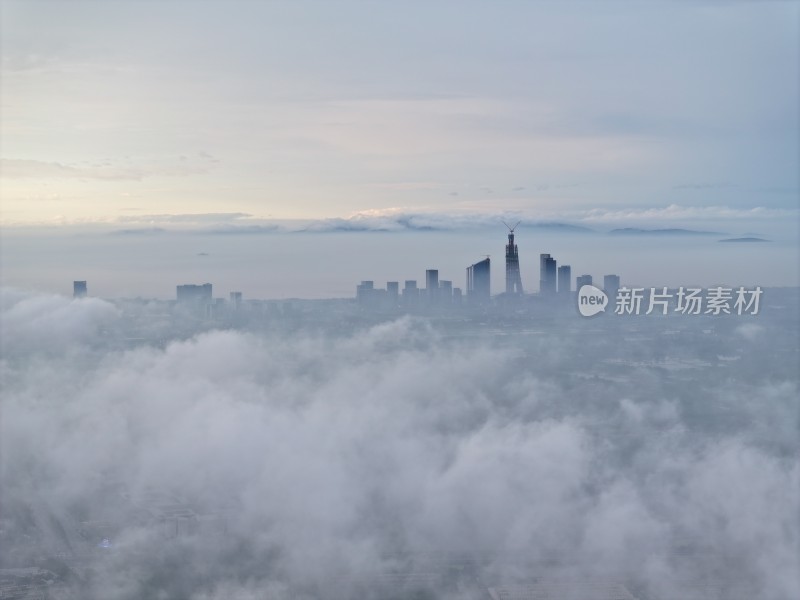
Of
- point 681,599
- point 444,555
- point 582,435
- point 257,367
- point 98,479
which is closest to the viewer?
point 681,599

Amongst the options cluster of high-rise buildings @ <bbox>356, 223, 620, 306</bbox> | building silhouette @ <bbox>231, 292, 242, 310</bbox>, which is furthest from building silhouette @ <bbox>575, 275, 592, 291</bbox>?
building silhouette @ <bbox>231, 292, 242, 310</bbox>

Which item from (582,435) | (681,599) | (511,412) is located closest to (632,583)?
(681,599)

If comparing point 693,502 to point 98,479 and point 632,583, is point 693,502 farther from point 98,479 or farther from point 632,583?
point 98,479

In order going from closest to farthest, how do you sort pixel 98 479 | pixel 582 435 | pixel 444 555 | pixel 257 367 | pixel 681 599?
pixel 681 599, pixel 444 555, pixel 98 479, pixel 582 435, pixel 257 367

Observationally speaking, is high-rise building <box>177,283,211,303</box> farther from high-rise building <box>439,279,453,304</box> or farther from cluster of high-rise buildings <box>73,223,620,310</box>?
high-rise building <box>439,279,453,304</box>

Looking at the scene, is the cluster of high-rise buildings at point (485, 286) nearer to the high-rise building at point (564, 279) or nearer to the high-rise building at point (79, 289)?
the high-rise building at point (564, 279)

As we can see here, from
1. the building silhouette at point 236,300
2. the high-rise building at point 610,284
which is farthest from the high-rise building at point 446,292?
the building silhouette at point 236,300
